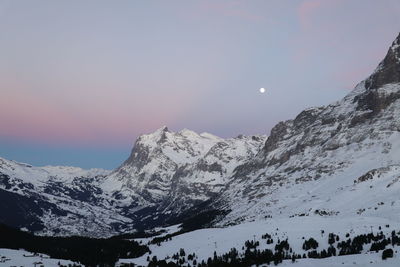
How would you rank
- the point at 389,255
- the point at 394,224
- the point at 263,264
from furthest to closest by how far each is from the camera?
the point at 394,224, the point at 263,264, the point at 389,255

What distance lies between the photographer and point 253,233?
192 m

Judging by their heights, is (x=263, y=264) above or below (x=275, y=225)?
below

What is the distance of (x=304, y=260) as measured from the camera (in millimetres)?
119812

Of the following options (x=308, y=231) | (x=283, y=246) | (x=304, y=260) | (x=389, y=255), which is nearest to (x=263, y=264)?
(x=304, y=260)

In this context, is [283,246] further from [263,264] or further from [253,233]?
[253,233]

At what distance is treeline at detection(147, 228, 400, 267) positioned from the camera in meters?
127

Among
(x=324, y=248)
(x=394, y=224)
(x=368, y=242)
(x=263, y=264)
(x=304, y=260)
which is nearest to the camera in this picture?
(x=304, y=260)

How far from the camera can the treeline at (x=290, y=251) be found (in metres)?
127

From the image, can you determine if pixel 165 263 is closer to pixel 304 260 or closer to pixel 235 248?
pixel 235 248

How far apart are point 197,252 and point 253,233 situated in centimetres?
2408

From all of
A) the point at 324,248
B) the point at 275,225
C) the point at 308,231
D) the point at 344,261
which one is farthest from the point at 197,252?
the point at 344,261

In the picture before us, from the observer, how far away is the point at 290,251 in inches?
5763

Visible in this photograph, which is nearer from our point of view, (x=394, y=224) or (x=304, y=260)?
(x=304, y=260)

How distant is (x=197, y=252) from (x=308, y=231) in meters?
47.3
